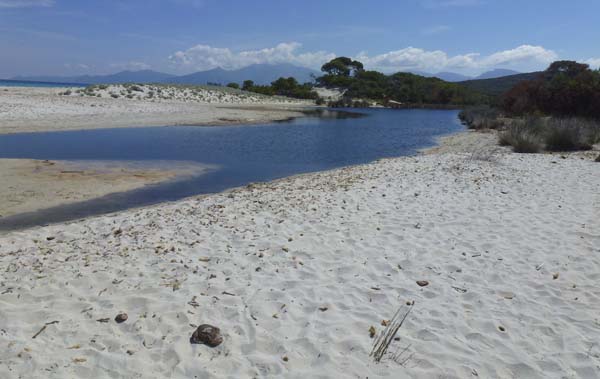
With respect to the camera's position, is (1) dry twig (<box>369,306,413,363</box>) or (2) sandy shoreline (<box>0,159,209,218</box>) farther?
(2) sandy shoreline (<box>0,159,209,218</box>)

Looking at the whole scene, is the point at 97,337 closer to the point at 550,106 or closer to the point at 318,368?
the point at 318,368

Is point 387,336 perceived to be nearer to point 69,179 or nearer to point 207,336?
point 207,336

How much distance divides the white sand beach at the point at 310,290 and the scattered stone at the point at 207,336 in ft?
0.27

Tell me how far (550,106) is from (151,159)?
22.4 meters

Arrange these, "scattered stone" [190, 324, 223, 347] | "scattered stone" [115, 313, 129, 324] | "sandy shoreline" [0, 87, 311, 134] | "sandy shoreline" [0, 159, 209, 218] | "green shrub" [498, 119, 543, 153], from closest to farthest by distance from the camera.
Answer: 1. "scattered stone" [190, 324, 223, 347]
2. "scattered stone" [115, 313, 129, 324]
3. "sandy shoreline" [0, 159, 209, 218]
4. "green shrub" [498, 119, 543, 153]
5. "sandy shoreline" [0, 87, 311, 134]

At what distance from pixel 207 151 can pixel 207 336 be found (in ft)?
52.9

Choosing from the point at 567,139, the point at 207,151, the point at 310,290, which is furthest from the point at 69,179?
the point at 567,139

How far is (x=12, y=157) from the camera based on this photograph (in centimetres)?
1605

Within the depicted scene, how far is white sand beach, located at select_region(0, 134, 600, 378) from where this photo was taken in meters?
3.87

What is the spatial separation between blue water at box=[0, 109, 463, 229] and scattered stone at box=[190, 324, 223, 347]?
625cm

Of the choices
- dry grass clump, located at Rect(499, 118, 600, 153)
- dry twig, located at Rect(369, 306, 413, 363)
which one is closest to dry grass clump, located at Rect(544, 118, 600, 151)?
dry grass clump, located at Rect(499, 118, 600, 153)

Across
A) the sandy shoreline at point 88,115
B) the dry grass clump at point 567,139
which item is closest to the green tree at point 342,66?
the sandy shoreline at point 88,115

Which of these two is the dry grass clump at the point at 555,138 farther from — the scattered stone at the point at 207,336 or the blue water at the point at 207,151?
the scattered stone at the point at 207,336

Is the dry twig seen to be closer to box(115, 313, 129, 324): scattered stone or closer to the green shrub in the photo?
box(115, 313, 129, 324): scattered stone
